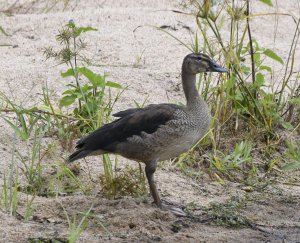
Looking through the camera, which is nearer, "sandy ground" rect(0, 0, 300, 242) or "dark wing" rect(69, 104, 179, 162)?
"sandy ground" rect(0, 0, 300, 242)

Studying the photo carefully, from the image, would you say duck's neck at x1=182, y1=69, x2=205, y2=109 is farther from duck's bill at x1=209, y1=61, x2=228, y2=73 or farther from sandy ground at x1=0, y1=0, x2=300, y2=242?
sandy ground at x1=0, y1=0, x2=300, y2=242

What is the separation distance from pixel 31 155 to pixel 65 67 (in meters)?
1.77

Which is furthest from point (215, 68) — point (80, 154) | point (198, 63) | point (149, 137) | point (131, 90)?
point (131, 90)

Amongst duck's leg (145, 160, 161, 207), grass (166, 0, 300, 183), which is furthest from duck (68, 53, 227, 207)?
grass (166, 0, 300, 183)

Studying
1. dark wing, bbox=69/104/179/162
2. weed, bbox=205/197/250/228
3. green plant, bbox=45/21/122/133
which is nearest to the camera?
weed, bbox=205/197/250/228

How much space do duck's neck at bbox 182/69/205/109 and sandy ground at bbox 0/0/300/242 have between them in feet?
2.26

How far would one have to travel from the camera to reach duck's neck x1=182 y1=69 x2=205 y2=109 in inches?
254

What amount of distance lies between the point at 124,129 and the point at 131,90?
1908mm

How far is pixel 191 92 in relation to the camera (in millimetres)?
6527

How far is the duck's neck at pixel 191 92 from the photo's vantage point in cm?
644

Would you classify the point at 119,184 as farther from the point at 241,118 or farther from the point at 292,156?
the point at 241,118

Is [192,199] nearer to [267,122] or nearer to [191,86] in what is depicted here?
[191,86]

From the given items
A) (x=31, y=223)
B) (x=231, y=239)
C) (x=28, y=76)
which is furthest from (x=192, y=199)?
(x=28, y=76)

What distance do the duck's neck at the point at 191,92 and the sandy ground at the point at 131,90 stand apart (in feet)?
2.26
